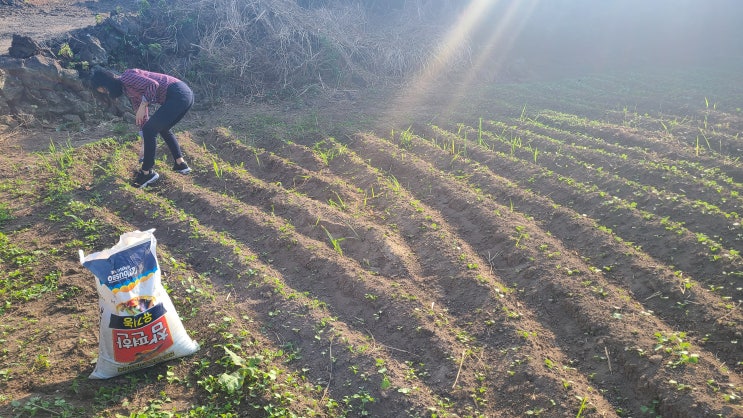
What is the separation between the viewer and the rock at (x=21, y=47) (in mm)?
7344

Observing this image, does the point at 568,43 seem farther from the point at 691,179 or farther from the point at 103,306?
the point at 103,306

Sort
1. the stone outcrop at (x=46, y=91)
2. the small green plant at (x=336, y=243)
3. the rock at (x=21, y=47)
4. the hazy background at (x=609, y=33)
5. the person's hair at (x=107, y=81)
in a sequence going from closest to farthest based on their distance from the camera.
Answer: the small green plant at (x=336, y=243)
the person's hair at (x=107, y=81)
the stone outcrop at (x=46, y=91)
the rock at (x=21, y=47)
the hazy background at (x=609, y=33)

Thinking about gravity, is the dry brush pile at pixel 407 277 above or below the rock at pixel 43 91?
above

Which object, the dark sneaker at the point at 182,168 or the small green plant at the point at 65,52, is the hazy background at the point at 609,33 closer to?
the small green plant at the point at 65,52

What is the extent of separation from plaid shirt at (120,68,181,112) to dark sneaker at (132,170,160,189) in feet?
2.46

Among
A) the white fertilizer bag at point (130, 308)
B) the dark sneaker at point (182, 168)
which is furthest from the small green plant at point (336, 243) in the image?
the dark sneaker at point (182, 168)

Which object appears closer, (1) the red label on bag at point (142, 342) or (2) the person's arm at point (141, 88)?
(1) the red label on bag at point (142, 342)

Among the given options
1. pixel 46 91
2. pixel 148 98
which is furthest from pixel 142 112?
pixel 46 91

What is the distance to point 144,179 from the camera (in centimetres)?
552

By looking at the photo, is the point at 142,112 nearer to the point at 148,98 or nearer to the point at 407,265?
the point at 148,98

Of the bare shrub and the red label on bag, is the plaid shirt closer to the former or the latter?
the red label on bag

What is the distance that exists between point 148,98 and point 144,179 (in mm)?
861

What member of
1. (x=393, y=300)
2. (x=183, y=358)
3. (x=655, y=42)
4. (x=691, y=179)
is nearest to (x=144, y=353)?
(x=183, y=358)

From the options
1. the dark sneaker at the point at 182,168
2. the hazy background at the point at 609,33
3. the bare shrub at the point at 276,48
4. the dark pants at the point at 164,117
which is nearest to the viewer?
the dark pants at the point at 164,117
